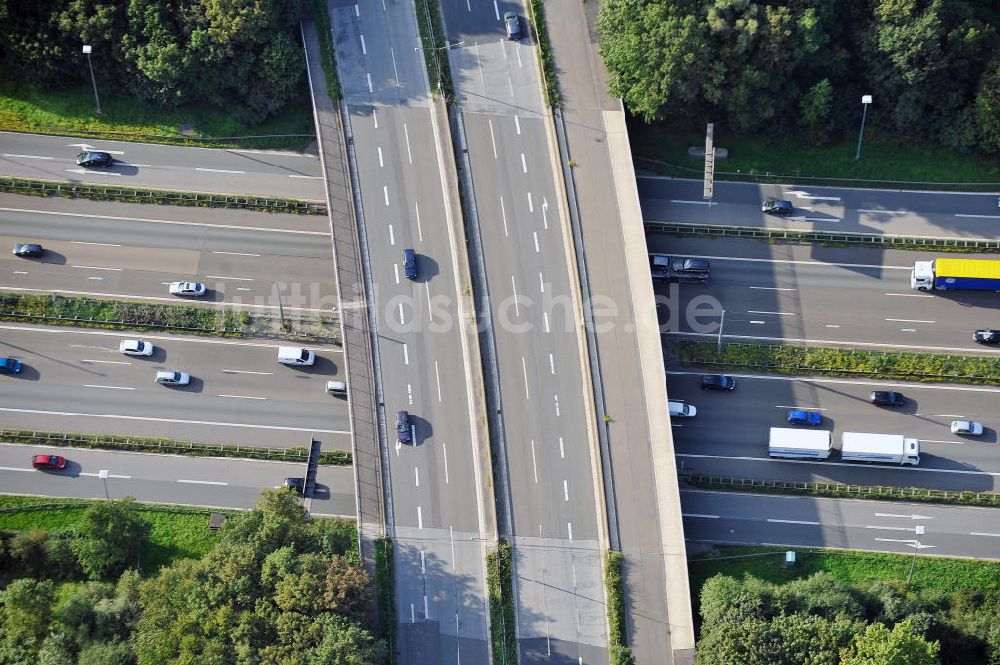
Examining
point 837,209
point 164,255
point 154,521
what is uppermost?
point 164,255

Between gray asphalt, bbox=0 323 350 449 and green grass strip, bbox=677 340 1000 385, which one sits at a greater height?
gray asphalt, bbox=0 323 350 449

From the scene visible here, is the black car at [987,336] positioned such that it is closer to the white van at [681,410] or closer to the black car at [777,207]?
the black car at [777,207]

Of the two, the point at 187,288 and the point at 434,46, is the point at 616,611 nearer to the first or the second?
the point at 187,288

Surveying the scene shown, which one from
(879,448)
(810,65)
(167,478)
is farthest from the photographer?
(810,65)

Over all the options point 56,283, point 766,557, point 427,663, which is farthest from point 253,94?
point 766,557

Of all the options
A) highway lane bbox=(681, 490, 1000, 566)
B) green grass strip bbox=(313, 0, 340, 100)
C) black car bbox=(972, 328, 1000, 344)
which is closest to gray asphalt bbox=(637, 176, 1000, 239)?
black car bbox=(972, 328, 1000, 344)

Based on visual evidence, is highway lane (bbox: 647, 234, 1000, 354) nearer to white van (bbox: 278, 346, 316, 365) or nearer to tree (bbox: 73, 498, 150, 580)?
white van (bbox: 278, 346, 316, 365)

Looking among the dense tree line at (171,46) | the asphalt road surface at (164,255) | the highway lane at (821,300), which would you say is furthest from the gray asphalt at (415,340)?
the highway lane at (821,300)

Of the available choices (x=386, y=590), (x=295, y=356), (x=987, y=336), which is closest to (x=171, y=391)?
(x=295, y=356)
